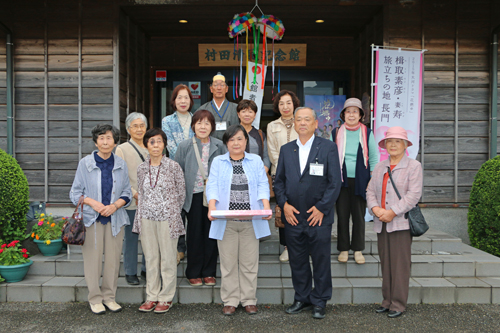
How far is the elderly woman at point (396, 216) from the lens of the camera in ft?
11.5

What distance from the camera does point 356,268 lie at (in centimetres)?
430

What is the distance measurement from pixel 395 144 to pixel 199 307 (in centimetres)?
259

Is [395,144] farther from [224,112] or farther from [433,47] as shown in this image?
[433,47]

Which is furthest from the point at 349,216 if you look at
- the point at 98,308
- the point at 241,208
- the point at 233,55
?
the point at 233,55

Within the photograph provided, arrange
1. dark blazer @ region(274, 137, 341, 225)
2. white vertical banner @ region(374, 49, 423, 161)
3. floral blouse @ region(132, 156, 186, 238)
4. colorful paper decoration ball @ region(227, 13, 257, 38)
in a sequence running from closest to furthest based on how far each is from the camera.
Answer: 1. dark blazer @ region(274, 137, 341, 225)
2. floral blouse @ region(132, 156, 186, 238)
3. white vertical banner @ region(374, 49, 423, 161)
4. colorful paper decoration ball @ region(227, 13, 257, 38)

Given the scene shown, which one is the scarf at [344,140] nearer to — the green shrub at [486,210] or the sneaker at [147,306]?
the green shrub at [486,210]

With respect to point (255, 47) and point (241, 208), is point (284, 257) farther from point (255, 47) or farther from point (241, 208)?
point (255, 47)

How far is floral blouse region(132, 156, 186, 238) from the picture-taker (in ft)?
11.7

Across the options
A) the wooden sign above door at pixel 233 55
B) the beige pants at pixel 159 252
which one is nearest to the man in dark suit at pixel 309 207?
the beige pants at pixel 159 252

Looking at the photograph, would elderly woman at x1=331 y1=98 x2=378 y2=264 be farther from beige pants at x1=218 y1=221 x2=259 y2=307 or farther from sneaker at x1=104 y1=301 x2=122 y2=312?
sneaker at x1=104 y1=301 x2=122 y2=312

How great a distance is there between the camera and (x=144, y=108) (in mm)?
7770

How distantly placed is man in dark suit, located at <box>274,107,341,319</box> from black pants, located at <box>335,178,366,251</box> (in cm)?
67

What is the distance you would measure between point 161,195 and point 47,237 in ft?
6.80

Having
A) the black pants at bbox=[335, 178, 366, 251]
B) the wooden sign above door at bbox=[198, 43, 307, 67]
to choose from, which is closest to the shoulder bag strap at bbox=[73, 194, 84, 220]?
the black pants at bbox=[335, 178, 366, 251]
